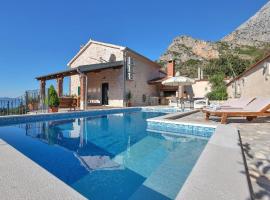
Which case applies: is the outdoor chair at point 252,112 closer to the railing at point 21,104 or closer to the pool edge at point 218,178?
the pool edge at point 218,178

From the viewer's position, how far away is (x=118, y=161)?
167 inches

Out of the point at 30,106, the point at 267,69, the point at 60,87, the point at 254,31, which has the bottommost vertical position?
the point at 30,106

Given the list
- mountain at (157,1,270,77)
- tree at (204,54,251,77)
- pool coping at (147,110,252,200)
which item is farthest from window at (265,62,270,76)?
mountain at (157,1,270,77)

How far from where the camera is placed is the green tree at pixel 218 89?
802 inches

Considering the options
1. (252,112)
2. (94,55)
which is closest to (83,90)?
(94,55)

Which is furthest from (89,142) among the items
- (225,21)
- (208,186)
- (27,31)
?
(225,21)

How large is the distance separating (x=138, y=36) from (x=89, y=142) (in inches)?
1124

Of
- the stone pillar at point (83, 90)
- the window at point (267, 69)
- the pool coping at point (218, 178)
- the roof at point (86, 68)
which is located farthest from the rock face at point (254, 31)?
the pool coping at point (218, 178)

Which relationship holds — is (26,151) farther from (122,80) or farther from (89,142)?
(122,80)

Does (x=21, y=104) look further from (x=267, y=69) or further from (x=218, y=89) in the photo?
(x=218, y=89)

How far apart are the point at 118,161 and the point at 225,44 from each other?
71.3 metres

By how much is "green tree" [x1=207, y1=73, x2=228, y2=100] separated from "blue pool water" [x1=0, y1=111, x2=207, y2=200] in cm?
1583

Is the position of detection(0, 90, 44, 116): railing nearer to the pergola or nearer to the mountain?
the pergola

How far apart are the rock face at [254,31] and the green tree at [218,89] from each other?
167 feet
